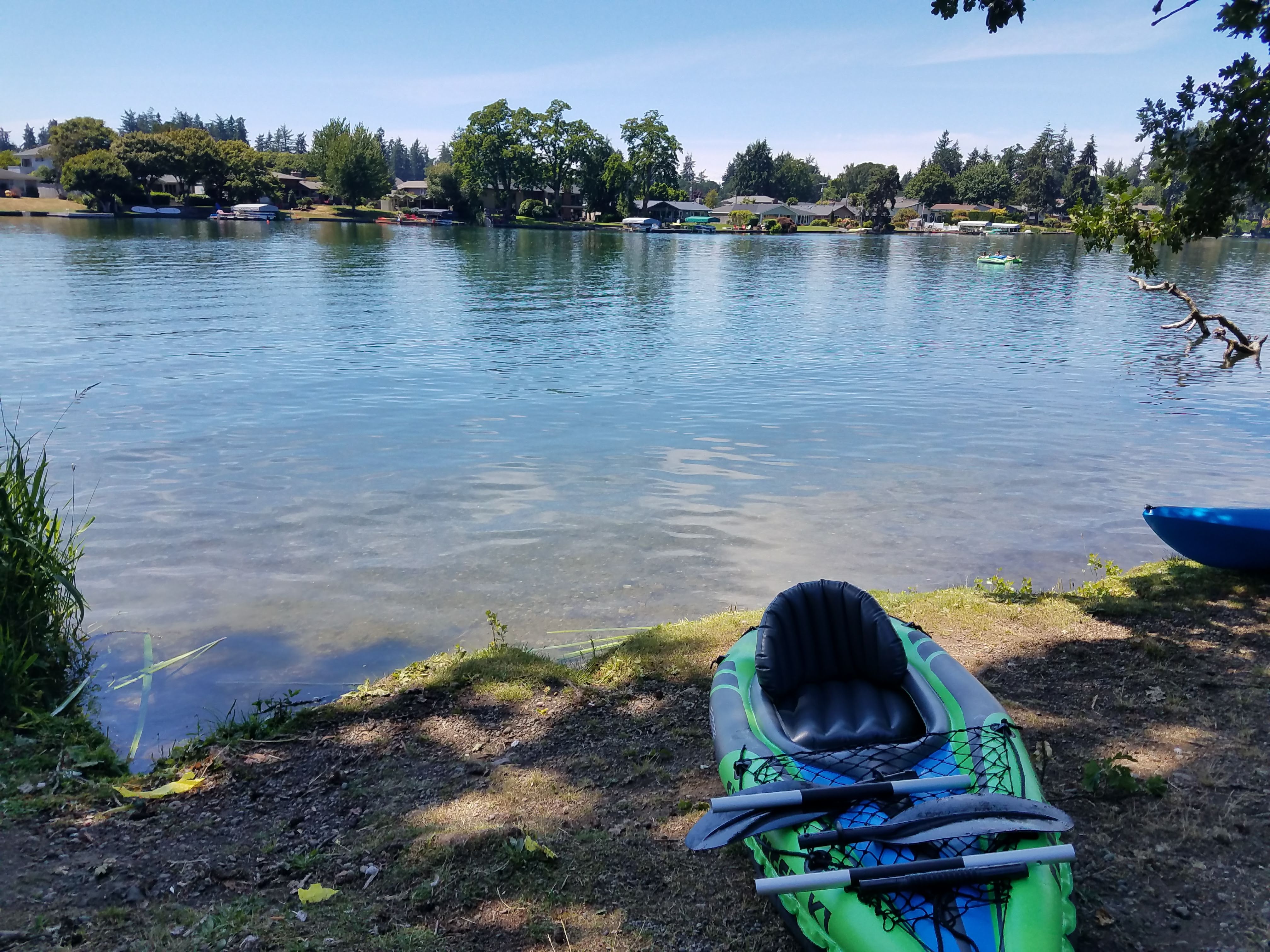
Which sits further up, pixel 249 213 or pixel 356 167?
pixel 356 167

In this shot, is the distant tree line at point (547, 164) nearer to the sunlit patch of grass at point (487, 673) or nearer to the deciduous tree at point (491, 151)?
the deciduous tree at point (491, 151)

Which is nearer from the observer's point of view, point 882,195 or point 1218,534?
point 1218,534

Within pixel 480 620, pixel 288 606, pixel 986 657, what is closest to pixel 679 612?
pixel 480 620

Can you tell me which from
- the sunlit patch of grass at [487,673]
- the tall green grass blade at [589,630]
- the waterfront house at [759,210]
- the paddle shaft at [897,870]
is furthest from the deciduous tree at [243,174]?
the paddle shaft at [897,870]

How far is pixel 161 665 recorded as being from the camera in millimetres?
6996

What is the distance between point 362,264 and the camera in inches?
1764

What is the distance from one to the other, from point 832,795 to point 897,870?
487 millimetres

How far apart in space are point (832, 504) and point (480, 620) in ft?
18.0

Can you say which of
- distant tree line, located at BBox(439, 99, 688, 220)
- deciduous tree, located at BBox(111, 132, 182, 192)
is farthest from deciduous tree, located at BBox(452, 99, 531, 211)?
deciduous tree, located at BBox(111, 132, 182, 192)

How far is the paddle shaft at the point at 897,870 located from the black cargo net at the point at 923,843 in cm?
6

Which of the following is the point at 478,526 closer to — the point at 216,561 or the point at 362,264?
the point at 216,561

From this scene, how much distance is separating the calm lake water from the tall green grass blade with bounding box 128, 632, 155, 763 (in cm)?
10

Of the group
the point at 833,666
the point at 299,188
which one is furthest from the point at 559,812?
the point at 299,188

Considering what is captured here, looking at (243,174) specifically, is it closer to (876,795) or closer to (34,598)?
(34,598)
